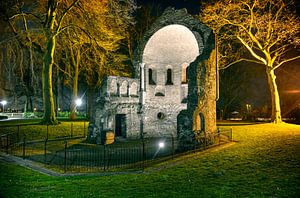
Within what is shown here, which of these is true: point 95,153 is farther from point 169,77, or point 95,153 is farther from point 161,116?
point 169,77

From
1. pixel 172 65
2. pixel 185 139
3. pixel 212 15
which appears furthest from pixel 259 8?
pixel 185 139

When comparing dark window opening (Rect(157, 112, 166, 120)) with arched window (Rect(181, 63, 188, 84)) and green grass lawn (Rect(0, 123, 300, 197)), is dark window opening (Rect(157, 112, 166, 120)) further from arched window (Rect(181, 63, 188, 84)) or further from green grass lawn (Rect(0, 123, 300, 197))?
green grass lawn (Rect(0, 123, 300, 197))

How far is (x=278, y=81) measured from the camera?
38.9 m

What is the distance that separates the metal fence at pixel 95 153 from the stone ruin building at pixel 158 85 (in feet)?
7.29

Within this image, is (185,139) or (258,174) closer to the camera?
(258,174)

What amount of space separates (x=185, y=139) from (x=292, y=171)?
6345 millimetres

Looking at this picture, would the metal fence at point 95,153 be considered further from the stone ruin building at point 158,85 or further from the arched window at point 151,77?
the arched window at point 151,77

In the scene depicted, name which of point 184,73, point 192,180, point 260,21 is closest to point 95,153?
point 192,180

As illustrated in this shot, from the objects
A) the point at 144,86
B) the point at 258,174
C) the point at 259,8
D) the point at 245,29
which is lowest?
the point at 258,174

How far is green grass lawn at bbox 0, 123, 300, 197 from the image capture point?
9133mm

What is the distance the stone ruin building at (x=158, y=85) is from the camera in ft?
66.8

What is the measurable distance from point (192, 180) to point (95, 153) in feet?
23.7

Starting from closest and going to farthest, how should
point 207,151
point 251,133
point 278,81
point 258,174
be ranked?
1. point 258,174
2. point 207,151
3. point 251,133
4. point 278,81

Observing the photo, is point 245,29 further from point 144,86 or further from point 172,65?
point 144,86
